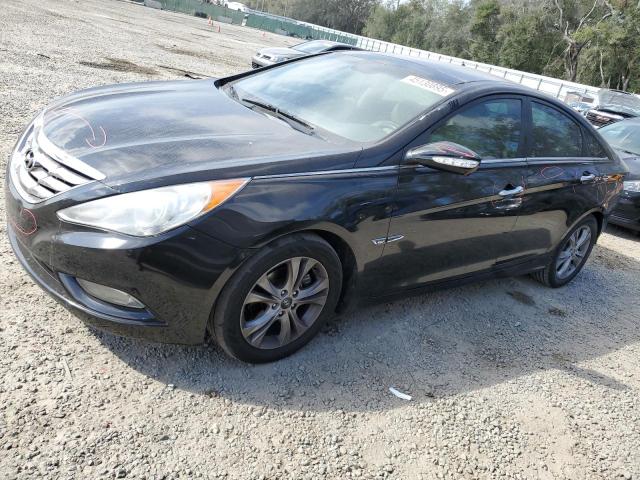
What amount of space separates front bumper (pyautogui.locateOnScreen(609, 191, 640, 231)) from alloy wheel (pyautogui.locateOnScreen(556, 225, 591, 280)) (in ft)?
8.01

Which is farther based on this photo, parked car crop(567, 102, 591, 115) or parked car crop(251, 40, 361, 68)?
parked car crop(567, 102, 591, 115)

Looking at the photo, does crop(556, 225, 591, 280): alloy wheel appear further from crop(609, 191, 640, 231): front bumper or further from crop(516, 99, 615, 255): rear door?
crop(609, 191, 640, 231): front bumper

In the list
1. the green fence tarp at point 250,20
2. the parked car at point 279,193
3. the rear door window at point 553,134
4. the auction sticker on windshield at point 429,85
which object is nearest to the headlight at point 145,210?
the parked car at point 279,193

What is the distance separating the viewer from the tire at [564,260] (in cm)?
475

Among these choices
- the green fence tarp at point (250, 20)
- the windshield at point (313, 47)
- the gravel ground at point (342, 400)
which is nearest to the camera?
the gravel ground at point (342, 400)

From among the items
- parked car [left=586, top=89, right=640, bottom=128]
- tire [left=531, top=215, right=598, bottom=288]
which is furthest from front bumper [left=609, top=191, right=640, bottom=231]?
parked car [left=586, top=89, right=640, bottom=128]

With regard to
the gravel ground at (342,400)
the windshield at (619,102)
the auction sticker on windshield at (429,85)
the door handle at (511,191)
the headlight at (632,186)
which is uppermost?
the windshield at (619,102)

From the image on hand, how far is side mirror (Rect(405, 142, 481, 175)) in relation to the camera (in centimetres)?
305

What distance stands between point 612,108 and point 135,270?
1414 centimetres

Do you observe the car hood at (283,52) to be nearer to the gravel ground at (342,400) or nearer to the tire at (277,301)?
the gravel ground at (342,400)

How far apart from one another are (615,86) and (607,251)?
4291cm

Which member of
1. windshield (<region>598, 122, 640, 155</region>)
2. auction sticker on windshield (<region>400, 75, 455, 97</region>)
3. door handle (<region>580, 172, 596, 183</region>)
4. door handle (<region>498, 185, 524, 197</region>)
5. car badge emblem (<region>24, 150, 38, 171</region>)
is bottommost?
car badge emblem (<region>24, 150, 38, 171</region>)

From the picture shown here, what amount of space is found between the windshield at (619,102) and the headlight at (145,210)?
13377 mm

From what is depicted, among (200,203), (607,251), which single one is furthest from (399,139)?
(607,251)
